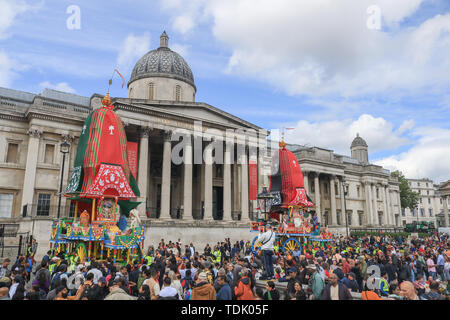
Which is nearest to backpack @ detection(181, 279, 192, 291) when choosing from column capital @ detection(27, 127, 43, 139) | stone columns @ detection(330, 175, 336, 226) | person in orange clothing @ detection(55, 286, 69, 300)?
person in orange clothing @ detection(55, 286, 69, 300)

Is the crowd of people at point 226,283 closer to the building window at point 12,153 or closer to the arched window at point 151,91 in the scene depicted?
the building window at point 12,153

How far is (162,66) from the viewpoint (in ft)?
111

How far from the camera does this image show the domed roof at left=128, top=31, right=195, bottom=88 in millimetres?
33781

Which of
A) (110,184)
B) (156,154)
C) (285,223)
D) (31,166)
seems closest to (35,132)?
(31,166)

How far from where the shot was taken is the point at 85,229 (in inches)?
552

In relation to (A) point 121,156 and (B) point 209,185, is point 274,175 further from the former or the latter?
(B) point 209,185

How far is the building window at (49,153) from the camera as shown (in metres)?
27.6

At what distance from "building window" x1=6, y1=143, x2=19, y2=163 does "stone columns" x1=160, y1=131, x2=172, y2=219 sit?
1263cm

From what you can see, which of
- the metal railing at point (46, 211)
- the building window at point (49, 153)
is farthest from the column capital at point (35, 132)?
the metal railing at point (46, 211)

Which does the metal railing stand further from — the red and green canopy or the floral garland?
the floral garland

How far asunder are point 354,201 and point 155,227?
36281 millimetres

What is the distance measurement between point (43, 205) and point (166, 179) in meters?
10.4

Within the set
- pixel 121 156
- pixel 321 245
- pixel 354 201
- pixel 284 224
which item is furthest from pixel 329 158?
pixel 121 156

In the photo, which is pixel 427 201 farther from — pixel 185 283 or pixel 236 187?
pixel 185 283
